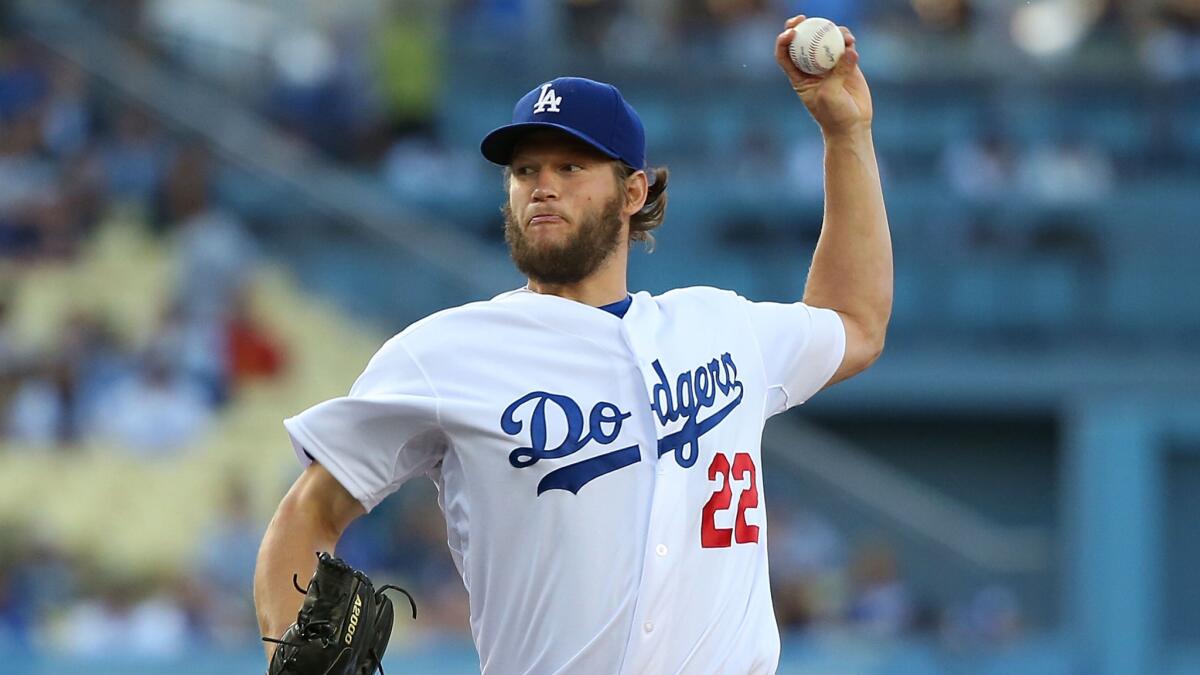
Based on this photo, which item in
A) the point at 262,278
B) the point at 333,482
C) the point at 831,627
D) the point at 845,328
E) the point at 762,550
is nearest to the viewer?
the point at 333,482

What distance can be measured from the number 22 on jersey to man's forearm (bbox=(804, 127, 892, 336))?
0.53 m

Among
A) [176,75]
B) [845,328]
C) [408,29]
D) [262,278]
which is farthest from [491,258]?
[845,328]

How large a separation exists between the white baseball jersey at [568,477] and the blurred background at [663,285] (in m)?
5.30

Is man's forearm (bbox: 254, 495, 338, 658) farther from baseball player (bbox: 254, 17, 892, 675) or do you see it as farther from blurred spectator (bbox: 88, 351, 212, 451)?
blurred spectator (bbox: 88, 351, 212, 451)

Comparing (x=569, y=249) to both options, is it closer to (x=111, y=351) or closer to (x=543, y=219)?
(x=543, y=219)

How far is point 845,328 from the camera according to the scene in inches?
151

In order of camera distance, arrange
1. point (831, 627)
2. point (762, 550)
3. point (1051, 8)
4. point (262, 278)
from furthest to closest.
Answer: point (1051, 8)
point (262, 278)
point (831, 627)
point (762, 550)

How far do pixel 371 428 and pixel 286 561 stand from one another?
255 mm

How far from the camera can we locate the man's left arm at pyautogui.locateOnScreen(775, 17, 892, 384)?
12.7ft

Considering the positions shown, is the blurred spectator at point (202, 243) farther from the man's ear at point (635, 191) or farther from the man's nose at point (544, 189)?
the man's nose at point (544, 189)

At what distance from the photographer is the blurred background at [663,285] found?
9.84 meters

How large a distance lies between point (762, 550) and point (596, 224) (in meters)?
0.65

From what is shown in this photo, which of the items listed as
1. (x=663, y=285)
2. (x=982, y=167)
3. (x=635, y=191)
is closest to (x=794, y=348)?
(x=635, y=191)

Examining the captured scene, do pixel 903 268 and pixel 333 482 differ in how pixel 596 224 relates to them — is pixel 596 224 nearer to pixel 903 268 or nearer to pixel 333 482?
pixel 333 482
